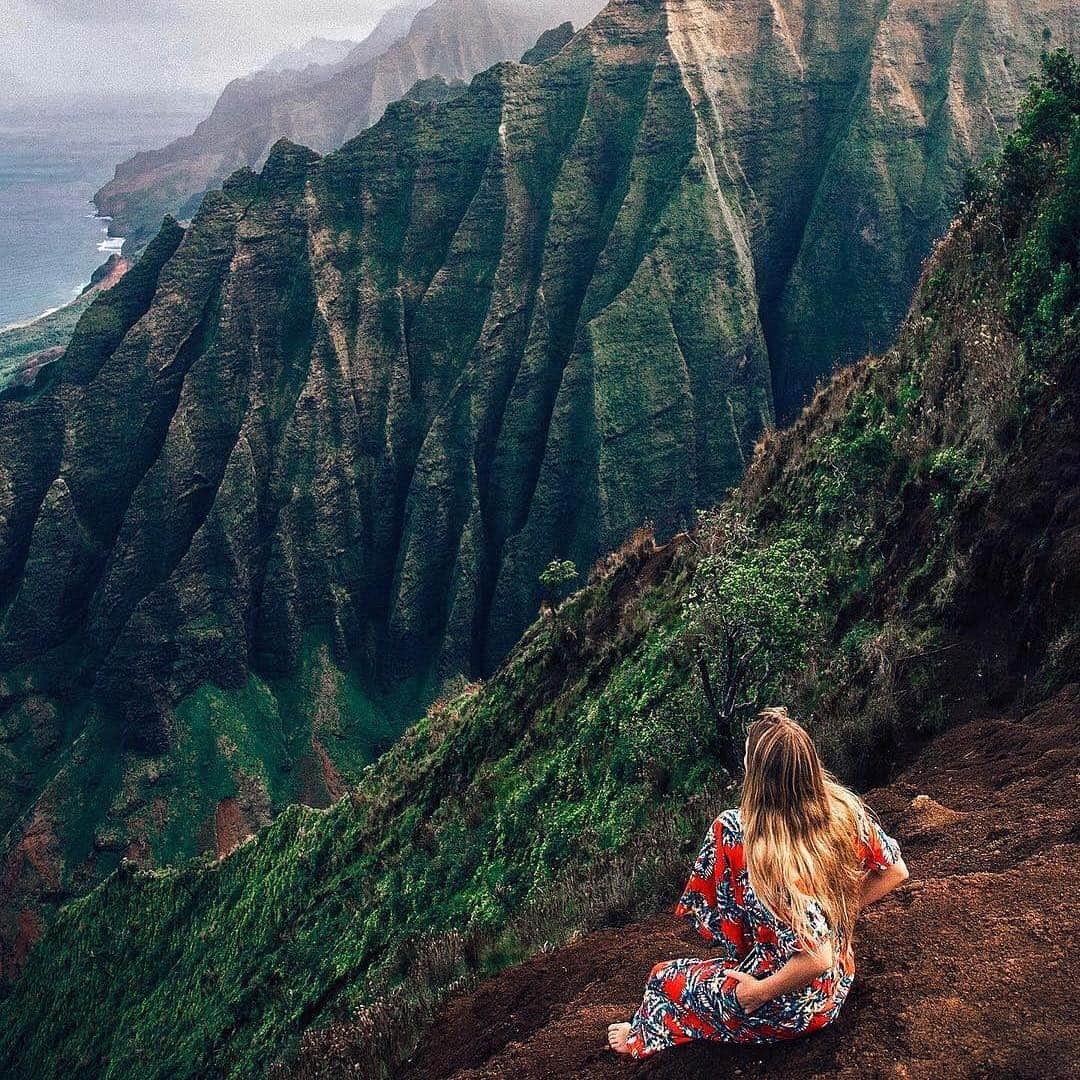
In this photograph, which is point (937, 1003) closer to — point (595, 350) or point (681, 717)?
point (681, 717)

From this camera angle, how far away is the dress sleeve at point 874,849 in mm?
5001

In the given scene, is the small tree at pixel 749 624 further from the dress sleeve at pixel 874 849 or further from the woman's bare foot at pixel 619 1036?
the dress sleeve at pixel 874 849

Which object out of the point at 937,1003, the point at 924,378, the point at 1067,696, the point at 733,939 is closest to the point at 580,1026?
the point at 733,939

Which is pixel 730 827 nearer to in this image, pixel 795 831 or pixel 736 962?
pixel 795 831

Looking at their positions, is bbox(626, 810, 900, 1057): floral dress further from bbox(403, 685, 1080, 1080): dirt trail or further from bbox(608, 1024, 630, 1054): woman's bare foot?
bbox(608, 1024, 630, 1054): woman's bare foot

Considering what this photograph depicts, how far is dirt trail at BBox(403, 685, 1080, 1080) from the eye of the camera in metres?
4.79

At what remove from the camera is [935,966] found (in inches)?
211

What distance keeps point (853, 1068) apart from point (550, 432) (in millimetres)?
67563

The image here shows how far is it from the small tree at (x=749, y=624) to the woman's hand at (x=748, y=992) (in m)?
8.25

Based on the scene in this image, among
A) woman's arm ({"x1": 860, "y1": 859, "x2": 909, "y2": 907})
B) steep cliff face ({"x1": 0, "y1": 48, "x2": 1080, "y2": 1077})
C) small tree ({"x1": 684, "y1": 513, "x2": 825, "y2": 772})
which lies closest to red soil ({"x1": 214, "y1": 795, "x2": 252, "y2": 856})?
steep cliff face ({"x1": 0, "y1": 48, "x2": 1080, "y2": 1077})

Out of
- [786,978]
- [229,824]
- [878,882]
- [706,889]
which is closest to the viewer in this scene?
[786,978]

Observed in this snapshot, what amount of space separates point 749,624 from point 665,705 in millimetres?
4194

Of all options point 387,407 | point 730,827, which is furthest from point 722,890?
point 387,407

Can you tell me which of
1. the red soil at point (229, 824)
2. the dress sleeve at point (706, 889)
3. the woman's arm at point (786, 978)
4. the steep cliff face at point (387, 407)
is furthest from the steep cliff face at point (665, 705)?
the steep cliff face at point (387, 407)
